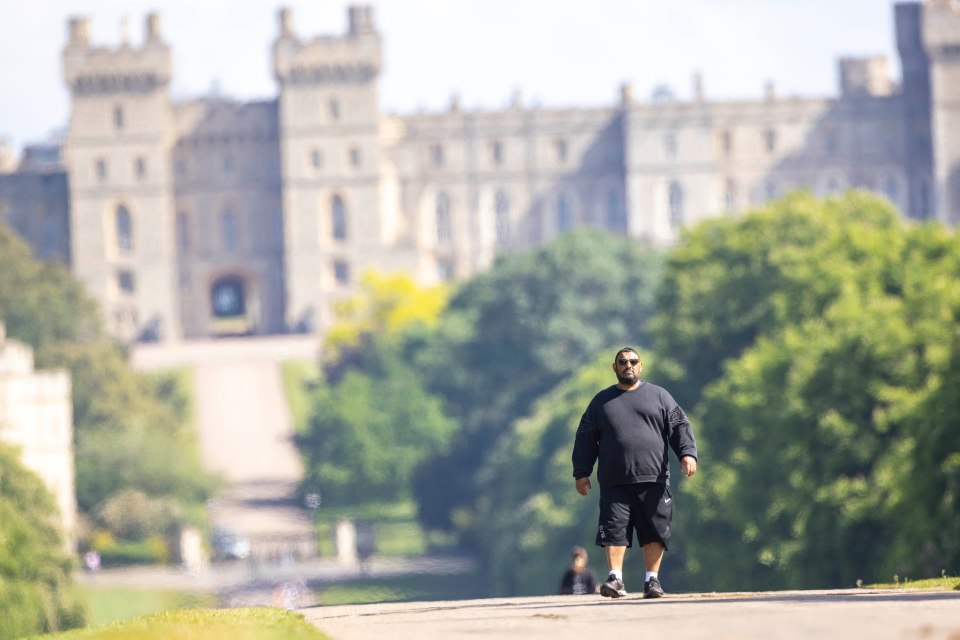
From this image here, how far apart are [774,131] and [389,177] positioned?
15469mm

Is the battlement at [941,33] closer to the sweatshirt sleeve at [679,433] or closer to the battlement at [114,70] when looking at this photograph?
the battlement at [114,70]

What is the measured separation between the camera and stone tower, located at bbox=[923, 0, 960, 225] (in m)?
104

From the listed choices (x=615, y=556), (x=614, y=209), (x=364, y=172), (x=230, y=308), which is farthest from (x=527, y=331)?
(x=615, y=556)

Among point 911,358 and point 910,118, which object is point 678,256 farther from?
point 910,118

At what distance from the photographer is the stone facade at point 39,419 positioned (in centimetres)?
5659

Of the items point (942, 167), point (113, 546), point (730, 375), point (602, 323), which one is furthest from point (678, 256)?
point (942, 167)

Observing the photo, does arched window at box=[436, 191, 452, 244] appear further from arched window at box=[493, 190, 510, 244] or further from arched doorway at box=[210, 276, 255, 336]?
arched doorway at box=[210, 276, 255, 336]

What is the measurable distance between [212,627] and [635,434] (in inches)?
112

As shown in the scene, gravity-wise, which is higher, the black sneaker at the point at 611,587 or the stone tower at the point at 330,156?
the stone tower at the point at 330,156

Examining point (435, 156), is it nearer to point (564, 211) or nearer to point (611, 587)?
point (564, 211)

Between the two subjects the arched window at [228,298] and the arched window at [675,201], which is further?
the arched window at [228,298]

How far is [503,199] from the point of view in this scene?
Answer: 10769 centimetres

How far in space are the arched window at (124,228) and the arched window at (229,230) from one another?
146 inches

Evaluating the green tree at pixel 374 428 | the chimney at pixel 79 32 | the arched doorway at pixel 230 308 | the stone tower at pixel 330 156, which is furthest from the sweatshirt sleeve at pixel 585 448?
the chimney at pixel 79 32
